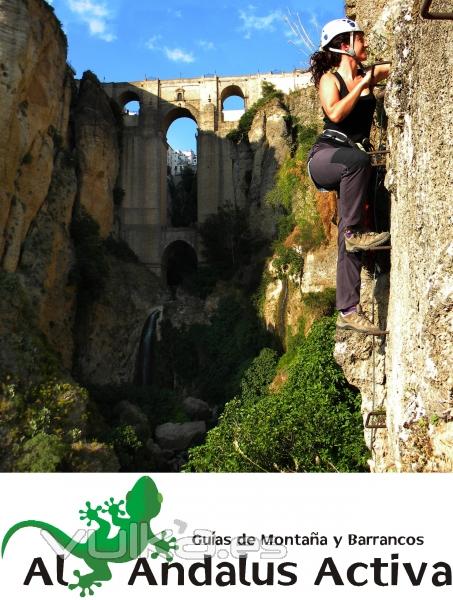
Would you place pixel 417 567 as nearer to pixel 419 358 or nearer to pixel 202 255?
pixel 419 358

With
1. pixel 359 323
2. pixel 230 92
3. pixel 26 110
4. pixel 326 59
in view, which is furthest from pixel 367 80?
pixel 230 92

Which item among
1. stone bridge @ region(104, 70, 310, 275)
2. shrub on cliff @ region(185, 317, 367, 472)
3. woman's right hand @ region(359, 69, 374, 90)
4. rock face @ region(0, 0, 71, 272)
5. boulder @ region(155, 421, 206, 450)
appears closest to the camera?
woman's right hand @ region(359, 69, 374, 90)

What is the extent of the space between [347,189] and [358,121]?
537 millimetres

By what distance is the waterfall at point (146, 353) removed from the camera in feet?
109

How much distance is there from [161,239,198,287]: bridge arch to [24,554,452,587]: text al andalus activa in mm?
35762

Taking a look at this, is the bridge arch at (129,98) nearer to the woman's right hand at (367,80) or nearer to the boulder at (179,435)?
the boulder at (179,435)

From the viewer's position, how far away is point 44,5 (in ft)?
89.2

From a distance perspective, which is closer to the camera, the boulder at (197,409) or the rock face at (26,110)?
the rock face at (26,110)

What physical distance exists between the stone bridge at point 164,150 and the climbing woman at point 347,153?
3337 centimetres

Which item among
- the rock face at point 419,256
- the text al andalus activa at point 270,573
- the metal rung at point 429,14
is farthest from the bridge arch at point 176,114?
the text al andalus activa at point 270,573

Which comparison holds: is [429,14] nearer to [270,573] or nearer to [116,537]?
[270,573]

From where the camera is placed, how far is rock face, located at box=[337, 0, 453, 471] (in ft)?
8.82

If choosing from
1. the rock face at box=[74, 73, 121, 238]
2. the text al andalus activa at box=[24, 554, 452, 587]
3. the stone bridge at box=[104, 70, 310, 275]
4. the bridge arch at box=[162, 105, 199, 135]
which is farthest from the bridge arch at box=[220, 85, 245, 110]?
the text al andalus activa at box=[24, 554, 452, 587]

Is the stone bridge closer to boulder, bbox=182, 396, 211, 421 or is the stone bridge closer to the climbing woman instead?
boulder, bbox=182, 396, 211, 421
